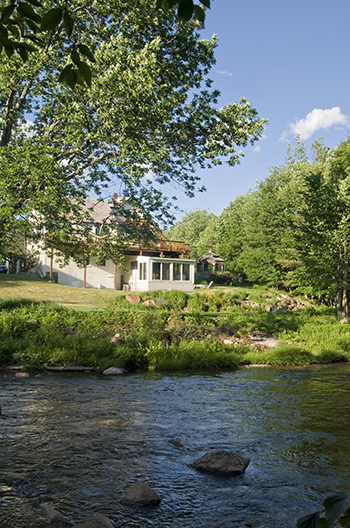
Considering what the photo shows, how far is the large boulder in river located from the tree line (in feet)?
56.4

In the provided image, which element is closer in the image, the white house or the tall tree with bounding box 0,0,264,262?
the tall tree with bounding box 0,0,264,262

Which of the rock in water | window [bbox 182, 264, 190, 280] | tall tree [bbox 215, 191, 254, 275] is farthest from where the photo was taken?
tall tree [bbox 215, 191, 254, 275]

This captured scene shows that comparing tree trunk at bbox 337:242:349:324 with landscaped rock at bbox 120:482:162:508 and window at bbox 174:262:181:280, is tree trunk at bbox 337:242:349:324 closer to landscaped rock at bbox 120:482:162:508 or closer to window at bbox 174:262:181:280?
window at bbox 174:262:181:280

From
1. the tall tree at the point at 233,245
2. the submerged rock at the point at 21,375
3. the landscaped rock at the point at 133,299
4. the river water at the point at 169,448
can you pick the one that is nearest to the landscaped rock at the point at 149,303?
the landscaped rock at the point at 133,299

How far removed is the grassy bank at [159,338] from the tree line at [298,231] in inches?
111

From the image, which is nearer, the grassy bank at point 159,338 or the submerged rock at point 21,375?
the submerged rock at point 21,375

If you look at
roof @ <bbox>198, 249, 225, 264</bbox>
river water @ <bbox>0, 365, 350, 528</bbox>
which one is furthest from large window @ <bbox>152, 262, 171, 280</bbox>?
river water @ <bbox>0, 365, 350, 528</bbox>

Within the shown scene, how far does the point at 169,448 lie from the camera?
20.2 feet

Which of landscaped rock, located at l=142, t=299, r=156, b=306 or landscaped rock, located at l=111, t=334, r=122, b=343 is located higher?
landscaped rock, located at l=142, t=299, r=156, b=306

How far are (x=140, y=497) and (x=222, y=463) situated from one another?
4.41 feet

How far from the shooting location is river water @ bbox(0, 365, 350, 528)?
4.34 metres

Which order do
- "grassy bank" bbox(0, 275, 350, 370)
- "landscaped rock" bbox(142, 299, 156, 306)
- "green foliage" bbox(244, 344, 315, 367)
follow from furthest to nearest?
"landscaped rock" bbox(142, 299, 156, 306) < "green foliage" bbox(244, 344, 315, 367) < "grassy bank" bbox(0, 275, 350, 370)

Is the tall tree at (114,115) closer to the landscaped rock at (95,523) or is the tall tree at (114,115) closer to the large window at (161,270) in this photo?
the landscaped rock at (95,523)

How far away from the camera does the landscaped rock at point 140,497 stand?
14.4ft
